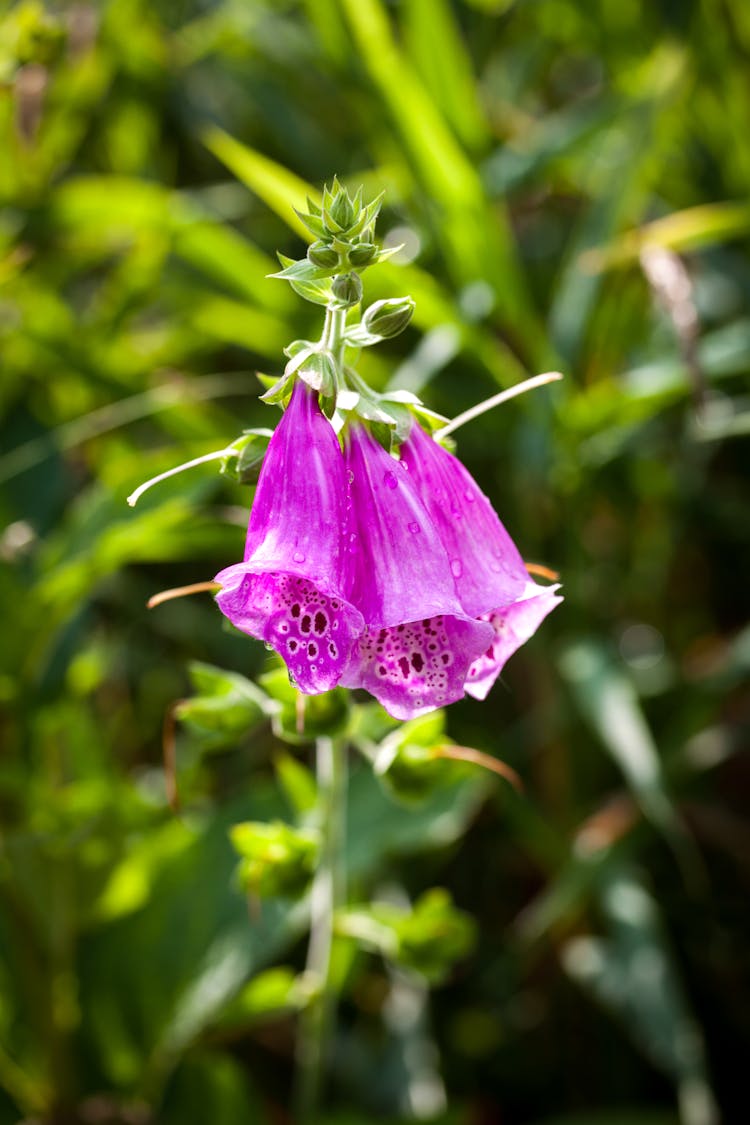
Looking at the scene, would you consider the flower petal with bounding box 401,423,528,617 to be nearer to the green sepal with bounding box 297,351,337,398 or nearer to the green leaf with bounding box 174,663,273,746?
the green sepal with bounding box 297,351,337,398

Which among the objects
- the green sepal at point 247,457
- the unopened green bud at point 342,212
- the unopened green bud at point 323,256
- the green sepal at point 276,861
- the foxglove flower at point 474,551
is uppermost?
the unopened green bud at point 342,212

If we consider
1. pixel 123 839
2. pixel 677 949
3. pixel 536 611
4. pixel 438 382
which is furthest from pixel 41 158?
pixel 677 949

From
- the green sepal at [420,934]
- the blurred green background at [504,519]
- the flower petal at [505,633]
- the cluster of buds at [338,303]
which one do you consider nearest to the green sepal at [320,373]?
the cluster of buds at [338,303]

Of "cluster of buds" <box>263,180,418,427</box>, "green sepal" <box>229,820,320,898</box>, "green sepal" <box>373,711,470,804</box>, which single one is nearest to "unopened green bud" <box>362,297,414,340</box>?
"cluster of buds" <box>263,180,418,427</box>

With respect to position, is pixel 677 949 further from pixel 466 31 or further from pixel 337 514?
pixel 466 31

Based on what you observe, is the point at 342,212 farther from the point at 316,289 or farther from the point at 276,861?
the point at 276,861

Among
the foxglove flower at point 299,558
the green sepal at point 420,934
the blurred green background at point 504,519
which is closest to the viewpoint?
the foxglove flower at point 299,558

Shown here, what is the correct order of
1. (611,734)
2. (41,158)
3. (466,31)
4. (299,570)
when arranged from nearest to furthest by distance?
(299,570), (611,734), (41,158), (466,31)

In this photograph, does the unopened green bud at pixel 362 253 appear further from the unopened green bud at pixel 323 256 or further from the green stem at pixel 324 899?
the green stem at pixel 324 899
